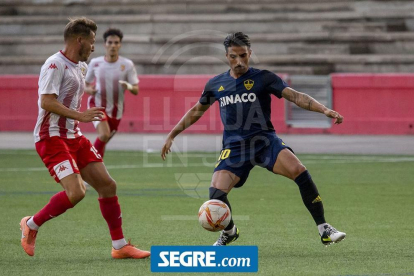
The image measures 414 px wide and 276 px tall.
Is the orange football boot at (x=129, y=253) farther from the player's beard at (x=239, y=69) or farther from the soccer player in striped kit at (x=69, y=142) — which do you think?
the player's beard at (x=239, y=69)

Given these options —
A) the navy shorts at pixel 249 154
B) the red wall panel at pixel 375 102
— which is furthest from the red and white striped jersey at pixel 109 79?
the red wall panel at pixel 375 102

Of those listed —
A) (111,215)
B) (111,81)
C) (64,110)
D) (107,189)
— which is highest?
(64,110)

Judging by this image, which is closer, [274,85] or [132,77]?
[274,85]

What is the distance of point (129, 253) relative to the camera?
27.6 feet

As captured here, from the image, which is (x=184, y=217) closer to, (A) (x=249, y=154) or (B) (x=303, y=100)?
(A) (x=249, y=154)

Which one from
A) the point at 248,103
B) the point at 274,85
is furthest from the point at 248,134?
the point at 274,85

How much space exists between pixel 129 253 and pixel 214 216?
2.77 ft

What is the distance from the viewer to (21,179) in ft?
49.7

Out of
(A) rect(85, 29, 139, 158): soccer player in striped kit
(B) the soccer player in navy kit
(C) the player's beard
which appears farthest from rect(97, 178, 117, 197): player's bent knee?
(A) rect(85, 29, 139, 158): soccer player in striped kit

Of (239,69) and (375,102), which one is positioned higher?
(239,69)

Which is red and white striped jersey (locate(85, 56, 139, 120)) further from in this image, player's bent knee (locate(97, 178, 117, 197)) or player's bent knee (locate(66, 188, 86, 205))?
player's bent knee (locate(66, 188, 86, 205))

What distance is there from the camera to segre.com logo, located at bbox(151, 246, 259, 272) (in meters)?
7.64

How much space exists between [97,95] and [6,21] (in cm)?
1553

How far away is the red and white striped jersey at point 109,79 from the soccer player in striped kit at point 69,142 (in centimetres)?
681
